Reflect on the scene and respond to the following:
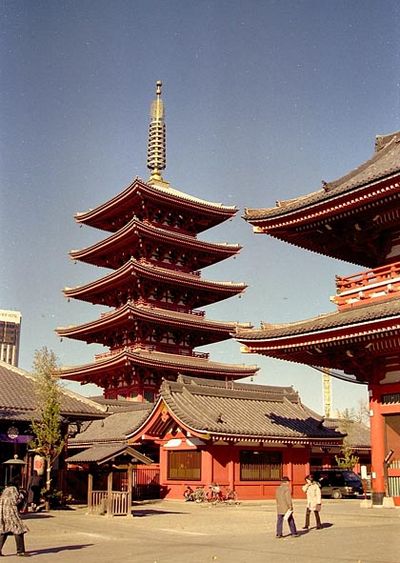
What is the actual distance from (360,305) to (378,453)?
5.39m

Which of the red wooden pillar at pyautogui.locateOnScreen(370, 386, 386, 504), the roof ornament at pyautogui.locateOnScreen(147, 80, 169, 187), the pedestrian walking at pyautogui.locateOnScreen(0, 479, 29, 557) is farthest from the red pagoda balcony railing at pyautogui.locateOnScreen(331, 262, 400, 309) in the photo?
the roof ornament at pyautogui.locateOnScreen(147, 80, 169, 187)

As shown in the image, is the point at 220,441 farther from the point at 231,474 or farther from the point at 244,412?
the point at 244,412

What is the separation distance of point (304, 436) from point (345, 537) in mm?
22192

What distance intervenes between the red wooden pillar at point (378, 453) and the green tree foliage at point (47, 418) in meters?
13.4

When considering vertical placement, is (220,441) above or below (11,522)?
above

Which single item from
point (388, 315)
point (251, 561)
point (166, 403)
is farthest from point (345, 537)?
point (166, 403)

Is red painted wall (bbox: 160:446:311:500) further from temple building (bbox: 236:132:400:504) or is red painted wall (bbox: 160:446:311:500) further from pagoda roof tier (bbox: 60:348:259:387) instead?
pagoda roof tier (bbox: 60:348:259:387)

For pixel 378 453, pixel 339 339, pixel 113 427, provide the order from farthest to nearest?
pixel 113 427, pixel 378 453, pixel 339 339

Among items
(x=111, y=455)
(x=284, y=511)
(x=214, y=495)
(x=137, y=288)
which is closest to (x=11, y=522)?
(x=284, y=511)

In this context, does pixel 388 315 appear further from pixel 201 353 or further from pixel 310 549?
pixel 201 353

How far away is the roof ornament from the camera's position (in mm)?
68912

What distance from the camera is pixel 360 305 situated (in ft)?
83.5

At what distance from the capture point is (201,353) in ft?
199

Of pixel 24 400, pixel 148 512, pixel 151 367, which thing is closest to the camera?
pixel 148 512
